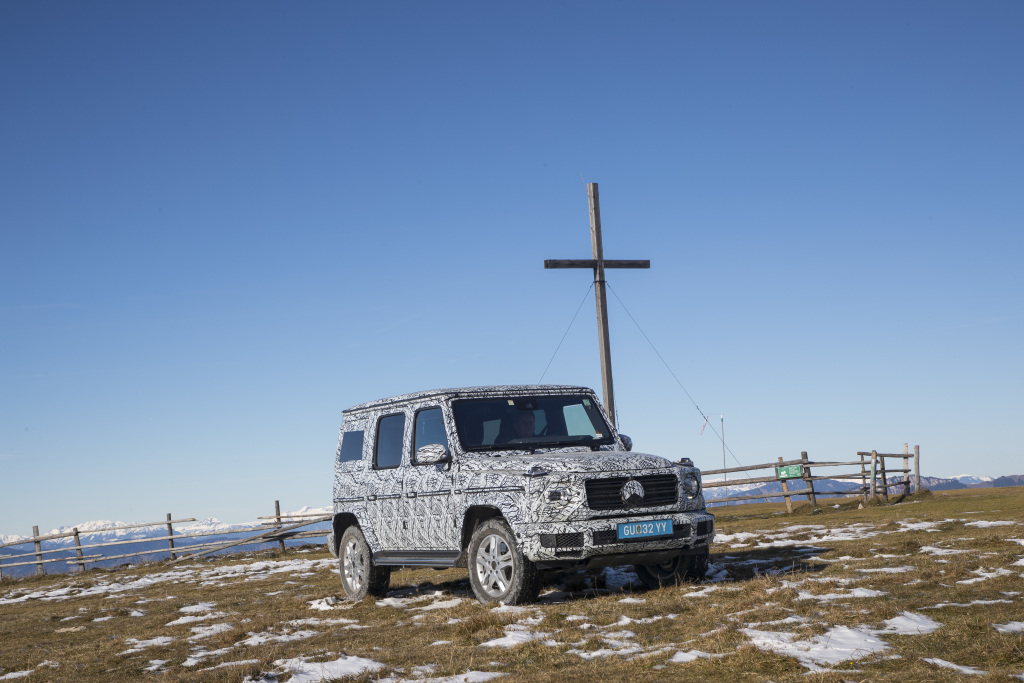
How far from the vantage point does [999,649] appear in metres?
4.82

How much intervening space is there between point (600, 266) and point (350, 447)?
6.85m

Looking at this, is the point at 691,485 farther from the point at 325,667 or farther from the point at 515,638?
the point at 325,667

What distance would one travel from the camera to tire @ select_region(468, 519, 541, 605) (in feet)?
26.2

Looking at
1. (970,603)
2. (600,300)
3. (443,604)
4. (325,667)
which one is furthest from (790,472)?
(325,667)

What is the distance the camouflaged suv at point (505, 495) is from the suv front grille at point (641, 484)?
0.04 feet

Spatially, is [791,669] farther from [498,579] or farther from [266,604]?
[266,604]

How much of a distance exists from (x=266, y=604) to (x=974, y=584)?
24.3 feet

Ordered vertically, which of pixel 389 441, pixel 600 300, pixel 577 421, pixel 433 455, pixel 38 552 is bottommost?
pixel 38 552

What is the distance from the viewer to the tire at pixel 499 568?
7.99 metres

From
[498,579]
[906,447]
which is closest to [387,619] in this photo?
[498,579]

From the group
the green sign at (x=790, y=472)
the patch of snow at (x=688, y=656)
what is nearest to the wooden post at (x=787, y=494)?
the green sign at (x=790, y=472)

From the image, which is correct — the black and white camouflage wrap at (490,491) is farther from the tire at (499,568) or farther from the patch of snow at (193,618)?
the patch of snow at (193,618)

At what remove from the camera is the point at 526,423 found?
9.48m

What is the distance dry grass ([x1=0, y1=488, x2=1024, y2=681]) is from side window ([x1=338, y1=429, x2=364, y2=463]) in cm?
165
